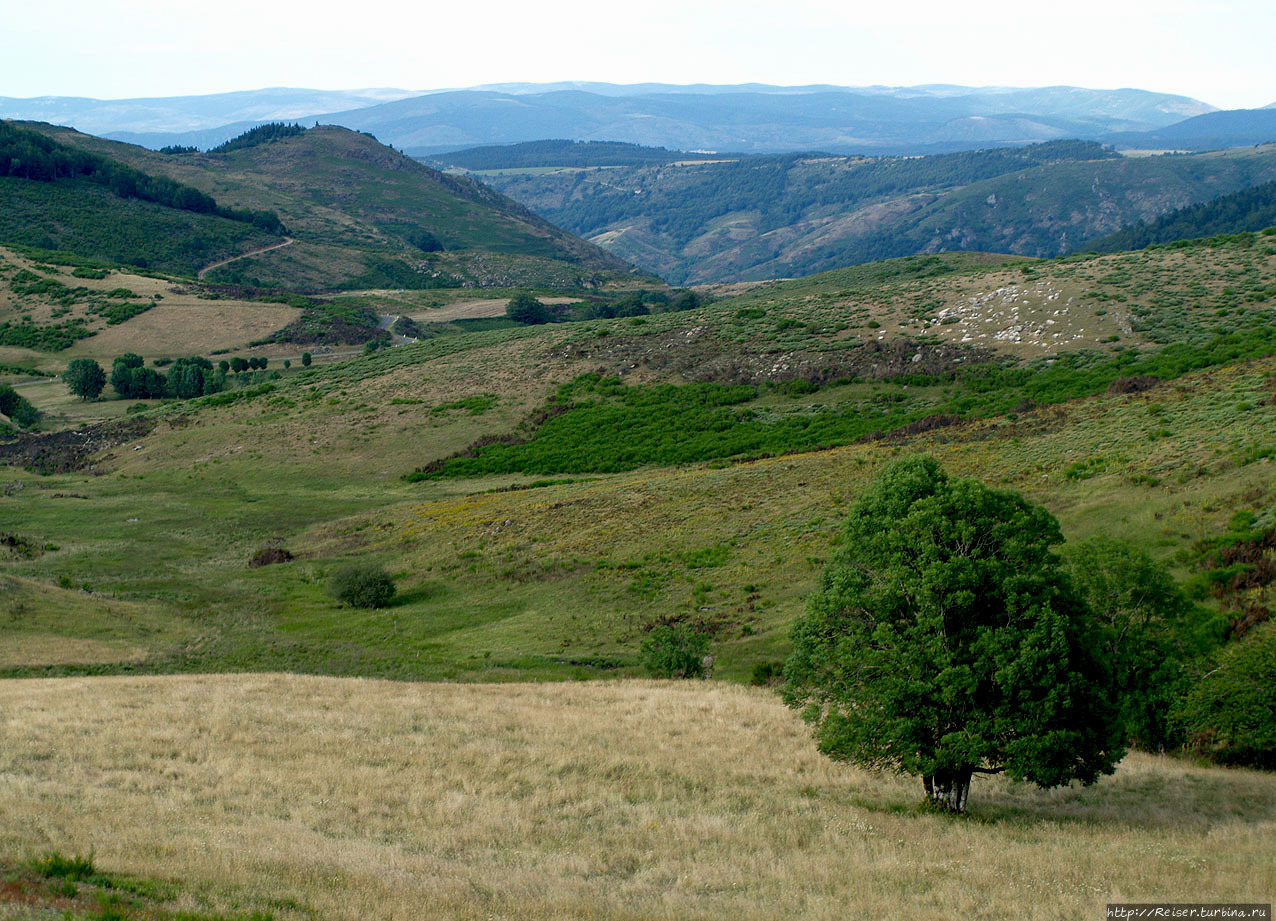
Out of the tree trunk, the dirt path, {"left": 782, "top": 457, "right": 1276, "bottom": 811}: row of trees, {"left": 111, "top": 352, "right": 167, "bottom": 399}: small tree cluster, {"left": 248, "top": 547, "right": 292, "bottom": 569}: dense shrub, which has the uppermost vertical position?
the dirt path

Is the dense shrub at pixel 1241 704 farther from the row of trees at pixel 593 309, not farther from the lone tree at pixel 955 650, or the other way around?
the row of trees at pixel 593 309

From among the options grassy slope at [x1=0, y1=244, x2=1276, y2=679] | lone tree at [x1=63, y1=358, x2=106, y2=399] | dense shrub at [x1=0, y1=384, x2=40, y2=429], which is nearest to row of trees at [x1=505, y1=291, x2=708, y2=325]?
grassy slope at [x1=0, y1=244, x2=1276, y2=679]

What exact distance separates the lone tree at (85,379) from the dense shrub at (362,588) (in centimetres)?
6778

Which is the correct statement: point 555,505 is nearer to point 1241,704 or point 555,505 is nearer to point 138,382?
point 1241,704

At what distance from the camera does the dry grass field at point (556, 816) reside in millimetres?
11719

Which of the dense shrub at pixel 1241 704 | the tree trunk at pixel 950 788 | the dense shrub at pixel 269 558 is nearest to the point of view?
the tree trunk at pixel 950 788

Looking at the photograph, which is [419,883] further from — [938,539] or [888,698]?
[938,539]

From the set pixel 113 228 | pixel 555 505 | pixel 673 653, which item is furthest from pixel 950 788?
pixel 113 228

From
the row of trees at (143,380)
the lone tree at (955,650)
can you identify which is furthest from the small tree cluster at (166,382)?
the lone tree at (955,650)

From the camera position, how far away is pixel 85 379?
9244 cm

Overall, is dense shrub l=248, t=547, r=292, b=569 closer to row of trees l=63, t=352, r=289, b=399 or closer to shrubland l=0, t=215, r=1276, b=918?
shrubland l=0, t=215, r=1276, b=918

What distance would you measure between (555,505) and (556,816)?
32687 mm

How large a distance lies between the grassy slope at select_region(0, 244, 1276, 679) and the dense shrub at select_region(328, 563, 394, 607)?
0.70 metres

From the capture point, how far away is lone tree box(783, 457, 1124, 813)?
15734 millimetres
